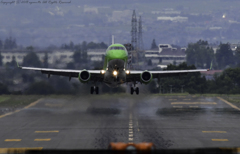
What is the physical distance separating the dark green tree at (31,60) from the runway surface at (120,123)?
19220 millimetres

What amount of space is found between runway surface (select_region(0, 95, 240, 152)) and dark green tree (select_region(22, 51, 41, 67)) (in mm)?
19220

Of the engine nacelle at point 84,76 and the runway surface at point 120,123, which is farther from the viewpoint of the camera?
the engine nacelle at point 84,76

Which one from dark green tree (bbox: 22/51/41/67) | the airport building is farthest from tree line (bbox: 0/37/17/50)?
dark green tree (bbox: 22/51/41/67)

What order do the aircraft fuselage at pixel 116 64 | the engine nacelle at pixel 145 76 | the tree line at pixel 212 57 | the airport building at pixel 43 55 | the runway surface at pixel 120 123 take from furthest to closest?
the tree line at pixel 212 57 → the airport building at pixel 43 55 → the engine nacelle at pixel 145 76 → the aircraft fuselage at pixel 116 64 → the runway surface at pixel 120 123

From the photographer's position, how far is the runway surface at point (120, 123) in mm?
27125

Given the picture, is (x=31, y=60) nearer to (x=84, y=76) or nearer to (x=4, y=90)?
(x=4, y=90)

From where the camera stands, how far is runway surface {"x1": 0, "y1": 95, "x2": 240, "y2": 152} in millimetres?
27125

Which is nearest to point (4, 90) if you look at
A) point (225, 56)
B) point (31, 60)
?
point (31, 60)

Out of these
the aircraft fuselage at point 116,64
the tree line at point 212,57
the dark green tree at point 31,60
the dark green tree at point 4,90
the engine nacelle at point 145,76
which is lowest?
the dark green tree at point 4,90

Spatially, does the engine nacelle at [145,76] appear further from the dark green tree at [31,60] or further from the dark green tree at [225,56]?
the dark green tree at [225,56]

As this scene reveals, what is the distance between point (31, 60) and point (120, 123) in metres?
42.3

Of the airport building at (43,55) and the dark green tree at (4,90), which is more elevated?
the airport building at (43,55)

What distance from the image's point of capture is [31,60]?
73750mm

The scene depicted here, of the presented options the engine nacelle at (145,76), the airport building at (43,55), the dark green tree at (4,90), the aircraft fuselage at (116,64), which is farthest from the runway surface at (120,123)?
the airport building at (43,55)
